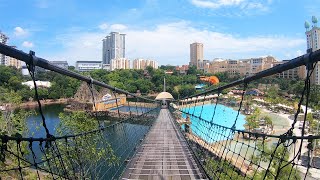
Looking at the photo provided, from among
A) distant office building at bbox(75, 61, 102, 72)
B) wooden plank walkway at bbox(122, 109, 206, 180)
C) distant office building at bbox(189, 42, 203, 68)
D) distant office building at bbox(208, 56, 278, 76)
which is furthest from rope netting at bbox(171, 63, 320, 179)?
distant office building at bbox(75, 61, 102, 72)

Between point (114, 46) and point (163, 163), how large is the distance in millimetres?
64516

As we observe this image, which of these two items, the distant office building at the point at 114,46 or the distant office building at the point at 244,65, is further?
the distant office building at the point at 114,46

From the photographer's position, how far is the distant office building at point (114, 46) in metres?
65.3

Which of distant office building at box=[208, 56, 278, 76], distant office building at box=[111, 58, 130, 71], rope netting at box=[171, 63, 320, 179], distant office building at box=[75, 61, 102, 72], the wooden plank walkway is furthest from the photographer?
distant office building at box=[75, 61, 102, 72]

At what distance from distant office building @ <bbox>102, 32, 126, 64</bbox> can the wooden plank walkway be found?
206 feet

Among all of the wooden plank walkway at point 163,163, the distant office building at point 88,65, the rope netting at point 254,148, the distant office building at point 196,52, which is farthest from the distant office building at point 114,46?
the wooden plank walkway at point 163,163

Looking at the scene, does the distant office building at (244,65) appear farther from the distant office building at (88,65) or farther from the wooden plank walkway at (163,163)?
the wooden plank walkway at (163,163)

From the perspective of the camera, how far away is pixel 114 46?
65625 mm

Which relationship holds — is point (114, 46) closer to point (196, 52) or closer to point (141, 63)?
point (141, 63)

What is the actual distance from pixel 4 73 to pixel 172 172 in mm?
25078

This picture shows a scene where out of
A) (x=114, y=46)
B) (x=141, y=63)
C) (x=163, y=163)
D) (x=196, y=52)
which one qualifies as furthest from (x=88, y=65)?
(x=163, y=163)

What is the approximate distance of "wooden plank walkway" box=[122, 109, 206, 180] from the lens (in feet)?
7.75

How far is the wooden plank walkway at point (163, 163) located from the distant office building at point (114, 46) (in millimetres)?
62651

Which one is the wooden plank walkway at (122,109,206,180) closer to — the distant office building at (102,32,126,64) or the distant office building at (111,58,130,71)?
the distant office building at (111,58,130,71)
